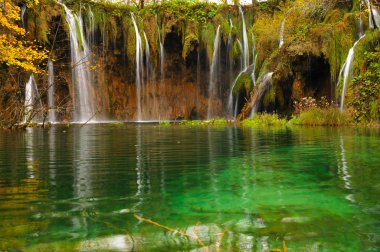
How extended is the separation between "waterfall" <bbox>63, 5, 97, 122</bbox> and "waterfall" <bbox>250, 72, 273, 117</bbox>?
13340 millimetres

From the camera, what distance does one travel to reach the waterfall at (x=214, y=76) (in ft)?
112

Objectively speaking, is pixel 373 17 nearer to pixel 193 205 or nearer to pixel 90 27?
pixel 90 27

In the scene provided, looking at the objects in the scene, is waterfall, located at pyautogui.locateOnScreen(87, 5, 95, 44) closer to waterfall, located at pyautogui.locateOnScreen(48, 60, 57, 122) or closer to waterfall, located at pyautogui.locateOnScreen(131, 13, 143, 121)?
waterfall, located at pyautogui.locateOnScreen(131, 13, 143, 121)

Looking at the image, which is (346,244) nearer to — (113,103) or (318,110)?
(318,110)

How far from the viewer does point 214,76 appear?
115 feet

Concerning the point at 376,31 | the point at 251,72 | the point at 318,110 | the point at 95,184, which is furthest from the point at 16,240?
the point at 251,72

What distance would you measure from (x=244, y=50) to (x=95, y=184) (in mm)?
30755

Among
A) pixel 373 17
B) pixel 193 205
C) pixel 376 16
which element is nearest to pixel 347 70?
pixel 373 17

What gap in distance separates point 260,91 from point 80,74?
1495cm

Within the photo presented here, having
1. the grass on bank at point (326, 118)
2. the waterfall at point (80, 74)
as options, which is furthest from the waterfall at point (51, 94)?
the grass on bank at point (326, 118)

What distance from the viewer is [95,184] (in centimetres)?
406

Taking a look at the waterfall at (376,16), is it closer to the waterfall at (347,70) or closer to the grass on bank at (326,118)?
the waterfall at (347,70)

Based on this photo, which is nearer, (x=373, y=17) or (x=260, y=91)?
(x=373, y=17)

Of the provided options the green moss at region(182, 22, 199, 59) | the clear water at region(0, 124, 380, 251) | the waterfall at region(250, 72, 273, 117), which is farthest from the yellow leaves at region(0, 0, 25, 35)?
the green moss at region(182, 22, 199, 59)
